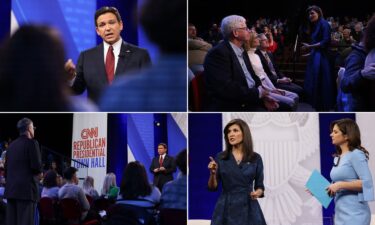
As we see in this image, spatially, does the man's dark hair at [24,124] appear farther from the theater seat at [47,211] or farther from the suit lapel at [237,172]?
the suit lapel at [237,172]

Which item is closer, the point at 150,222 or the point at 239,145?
the point at 239,145

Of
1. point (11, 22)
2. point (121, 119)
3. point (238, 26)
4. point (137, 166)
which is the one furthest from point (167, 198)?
point (11, 22)

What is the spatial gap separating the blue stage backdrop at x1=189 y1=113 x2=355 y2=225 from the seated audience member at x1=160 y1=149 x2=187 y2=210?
0.27ft

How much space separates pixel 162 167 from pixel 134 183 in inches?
21.4

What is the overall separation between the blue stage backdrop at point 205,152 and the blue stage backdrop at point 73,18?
93 cm

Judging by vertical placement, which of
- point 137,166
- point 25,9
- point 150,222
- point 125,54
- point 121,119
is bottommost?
point 150,222

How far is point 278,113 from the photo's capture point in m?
6.55

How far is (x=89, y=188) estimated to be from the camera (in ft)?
21.1

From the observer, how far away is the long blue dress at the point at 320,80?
6.54m

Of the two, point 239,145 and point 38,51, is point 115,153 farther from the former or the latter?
point 239,145

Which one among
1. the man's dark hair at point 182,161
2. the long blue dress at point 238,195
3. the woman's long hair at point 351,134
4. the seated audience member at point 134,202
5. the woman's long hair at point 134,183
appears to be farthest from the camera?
the man's dark hair at point 182,161

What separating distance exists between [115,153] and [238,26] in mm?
1828

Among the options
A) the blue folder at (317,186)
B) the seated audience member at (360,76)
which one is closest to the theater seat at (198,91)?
the seated audience member at (360,76)

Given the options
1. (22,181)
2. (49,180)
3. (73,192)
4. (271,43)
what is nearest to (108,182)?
(73,192)
